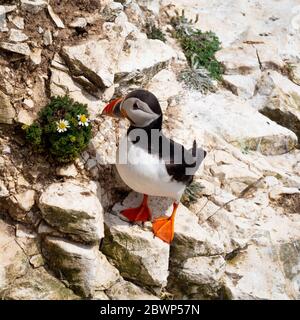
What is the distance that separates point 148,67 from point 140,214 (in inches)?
93.0

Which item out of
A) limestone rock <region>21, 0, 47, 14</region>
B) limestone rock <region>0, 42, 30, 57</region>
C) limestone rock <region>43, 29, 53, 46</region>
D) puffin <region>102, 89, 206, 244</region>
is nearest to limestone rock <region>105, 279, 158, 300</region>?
puffin <region>102, 89, 206, 244</region>

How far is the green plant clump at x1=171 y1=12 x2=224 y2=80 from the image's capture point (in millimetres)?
9484

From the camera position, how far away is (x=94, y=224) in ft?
21.3

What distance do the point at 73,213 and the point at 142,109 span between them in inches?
56.8

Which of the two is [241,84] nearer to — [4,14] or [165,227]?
[165,227]

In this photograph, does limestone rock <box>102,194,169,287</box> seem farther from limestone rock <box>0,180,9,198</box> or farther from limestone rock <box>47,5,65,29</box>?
limestone rock <box>47,5,65,29</box>

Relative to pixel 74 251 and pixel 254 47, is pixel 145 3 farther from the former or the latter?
pixel 74 251

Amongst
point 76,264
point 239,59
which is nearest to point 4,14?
point 76,264

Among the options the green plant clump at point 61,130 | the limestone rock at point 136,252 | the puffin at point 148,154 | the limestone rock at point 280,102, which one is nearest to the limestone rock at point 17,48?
the green plant clump at point 61,130

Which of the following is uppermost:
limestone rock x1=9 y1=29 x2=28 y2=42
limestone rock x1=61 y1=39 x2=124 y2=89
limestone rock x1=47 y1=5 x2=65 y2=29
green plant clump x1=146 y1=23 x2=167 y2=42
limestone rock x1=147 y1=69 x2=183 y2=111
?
limestone rock x1=47 y1=5 x2=65 y2=29

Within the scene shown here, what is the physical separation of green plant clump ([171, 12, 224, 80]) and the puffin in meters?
3.09

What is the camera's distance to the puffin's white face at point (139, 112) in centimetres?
634
